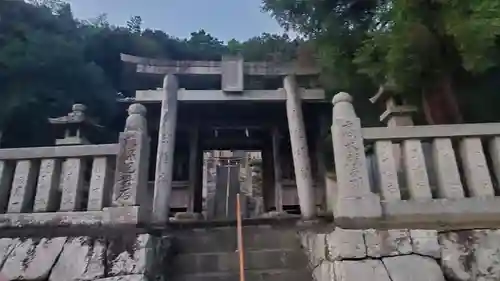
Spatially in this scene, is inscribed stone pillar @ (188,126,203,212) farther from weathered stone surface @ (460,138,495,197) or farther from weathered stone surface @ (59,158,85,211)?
weathered stone surface @ (460,138,495,197)

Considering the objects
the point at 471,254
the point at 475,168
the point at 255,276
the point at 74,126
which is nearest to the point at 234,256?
the point at 255,276

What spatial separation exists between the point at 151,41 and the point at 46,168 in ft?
29.5

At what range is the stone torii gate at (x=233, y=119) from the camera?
7.45 m

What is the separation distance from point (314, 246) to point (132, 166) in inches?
67.4

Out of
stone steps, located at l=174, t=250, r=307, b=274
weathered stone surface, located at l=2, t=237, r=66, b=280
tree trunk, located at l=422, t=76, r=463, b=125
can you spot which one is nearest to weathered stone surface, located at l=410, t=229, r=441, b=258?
stone steps, located at l=174, t=250, r=307, b=274

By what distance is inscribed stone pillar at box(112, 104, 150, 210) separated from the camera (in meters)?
3.60

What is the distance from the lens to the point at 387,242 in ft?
10.2

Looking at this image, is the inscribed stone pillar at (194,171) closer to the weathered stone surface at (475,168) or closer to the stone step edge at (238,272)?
the stone step edge at (238,272)

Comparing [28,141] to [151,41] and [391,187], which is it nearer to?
[151,41]

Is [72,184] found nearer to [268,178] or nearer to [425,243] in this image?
[425,243]

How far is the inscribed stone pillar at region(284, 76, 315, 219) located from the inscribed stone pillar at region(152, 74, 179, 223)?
2123mm

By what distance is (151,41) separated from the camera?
12.2 metres

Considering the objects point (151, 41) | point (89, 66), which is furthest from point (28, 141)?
point (151, 41)

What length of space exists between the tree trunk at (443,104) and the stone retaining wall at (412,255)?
1.76m
